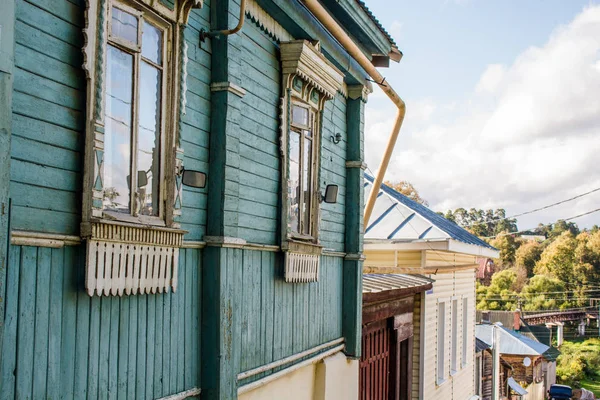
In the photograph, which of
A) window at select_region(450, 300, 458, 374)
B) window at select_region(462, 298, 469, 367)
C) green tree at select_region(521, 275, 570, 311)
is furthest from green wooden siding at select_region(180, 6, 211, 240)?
green tree at select_region(521, 275, 570, 311)

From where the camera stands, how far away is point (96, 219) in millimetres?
4133

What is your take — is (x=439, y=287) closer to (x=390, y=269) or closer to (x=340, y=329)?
(x=390, y=269)

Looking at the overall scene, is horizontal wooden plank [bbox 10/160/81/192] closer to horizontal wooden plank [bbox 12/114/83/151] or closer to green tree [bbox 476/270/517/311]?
horizontal wooden plank [bbox 12/114/83/151]

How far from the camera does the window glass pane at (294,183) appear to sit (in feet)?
24.3

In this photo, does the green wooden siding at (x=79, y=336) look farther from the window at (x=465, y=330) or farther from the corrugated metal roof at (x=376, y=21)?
the window at (x=465, y=330)

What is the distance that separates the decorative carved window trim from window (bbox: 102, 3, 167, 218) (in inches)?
87.7

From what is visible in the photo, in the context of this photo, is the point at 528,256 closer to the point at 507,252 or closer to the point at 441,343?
the point at 507,252

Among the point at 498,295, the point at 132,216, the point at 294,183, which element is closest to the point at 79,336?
the point at 132,216

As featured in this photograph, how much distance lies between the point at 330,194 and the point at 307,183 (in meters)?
0.42

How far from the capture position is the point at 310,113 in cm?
778

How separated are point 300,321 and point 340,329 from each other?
1.57 m

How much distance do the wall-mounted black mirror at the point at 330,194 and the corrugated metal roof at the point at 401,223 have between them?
548cm

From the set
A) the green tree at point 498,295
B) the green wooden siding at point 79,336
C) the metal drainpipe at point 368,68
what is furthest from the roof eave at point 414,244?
the green tree at point 498,295

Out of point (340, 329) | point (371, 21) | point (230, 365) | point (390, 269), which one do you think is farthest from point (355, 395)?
point (371, 21)
